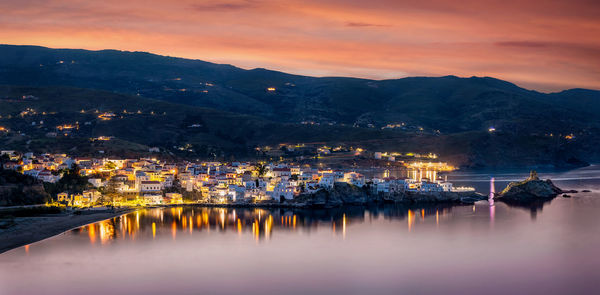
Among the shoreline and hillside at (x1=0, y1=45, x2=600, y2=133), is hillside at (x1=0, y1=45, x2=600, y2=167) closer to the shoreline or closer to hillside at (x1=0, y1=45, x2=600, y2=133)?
hillside at (x1=0, y1=45, x2=600, y2=133)

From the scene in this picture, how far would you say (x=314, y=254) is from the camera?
84.3 feet

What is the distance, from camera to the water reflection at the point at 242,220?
95.3 ft

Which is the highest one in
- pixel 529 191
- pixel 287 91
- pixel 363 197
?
pixel 287 91

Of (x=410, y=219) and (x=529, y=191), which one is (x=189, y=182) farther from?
(x=529, y=191)

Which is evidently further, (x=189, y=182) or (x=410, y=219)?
(x=189, y=182)

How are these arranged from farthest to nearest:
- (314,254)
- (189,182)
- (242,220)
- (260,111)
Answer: (260,111), (189,182), (242,220), (314,254)

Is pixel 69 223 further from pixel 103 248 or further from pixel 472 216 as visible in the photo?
pixel 472 216

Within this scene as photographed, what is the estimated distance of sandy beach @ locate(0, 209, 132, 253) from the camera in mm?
25734

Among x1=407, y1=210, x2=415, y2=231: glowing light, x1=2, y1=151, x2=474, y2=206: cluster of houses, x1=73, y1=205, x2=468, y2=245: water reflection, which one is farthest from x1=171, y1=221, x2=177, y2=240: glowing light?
x1=407, y1=210, x2=415, y2=231: glowing light

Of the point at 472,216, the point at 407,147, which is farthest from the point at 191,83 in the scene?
the point at 472,216

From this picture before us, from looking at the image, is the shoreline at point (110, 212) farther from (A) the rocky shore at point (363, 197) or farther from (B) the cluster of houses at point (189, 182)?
(B) the cluster of houses at point (189, 182)

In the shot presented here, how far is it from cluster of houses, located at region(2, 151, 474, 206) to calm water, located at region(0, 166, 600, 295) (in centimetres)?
318

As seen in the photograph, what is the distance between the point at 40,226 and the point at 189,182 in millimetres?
14513

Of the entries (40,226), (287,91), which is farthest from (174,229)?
(287,91)
